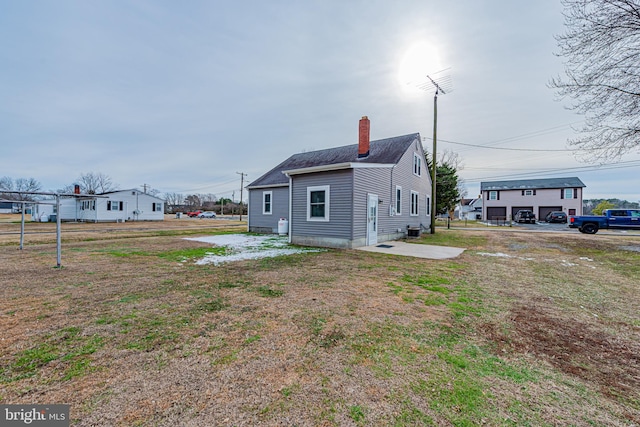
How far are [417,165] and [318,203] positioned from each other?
337 inches

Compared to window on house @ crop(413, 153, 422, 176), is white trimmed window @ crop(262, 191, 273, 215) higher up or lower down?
lower down

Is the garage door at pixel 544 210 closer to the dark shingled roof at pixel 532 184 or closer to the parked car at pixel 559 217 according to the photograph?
the dark shingled roof at pixel 532 184

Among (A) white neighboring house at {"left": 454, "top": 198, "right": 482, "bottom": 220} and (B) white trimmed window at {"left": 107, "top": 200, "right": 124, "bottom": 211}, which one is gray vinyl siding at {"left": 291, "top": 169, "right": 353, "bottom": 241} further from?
(A) white neighboring house at {"left": 454, "top": 198, "right": 482, "bottom": 220}

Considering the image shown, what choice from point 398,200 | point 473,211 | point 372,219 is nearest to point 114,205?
point 372,219

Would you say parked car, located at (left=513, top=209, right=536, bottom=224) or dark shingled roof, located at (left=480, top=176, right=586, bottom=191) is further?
dark shingled roof, located at (left=480, top=176, right=586, bottom=191)

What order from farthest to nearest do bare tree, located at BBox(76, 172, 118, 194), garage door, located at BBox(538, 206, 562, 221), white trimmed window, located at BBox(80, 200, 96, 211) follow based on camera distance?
bare tree, located at BBox(76, 172, 118, 194)
garage door, located at BBox(538, 206, 562, 221)
white trimmed window, located at BBox(80, 200, 96, 211)

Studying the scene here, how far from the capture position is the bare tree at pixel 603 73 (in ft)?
25.2

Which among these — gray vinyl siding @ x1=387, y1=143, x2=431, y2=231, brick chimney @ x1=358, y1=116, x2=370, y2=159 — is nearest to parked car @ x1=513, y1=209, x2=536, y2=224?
gray vinyl siding @ x1=387, y1=143, x2=431, y2=231

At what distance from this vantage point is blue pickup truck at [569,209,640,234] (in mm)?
17578

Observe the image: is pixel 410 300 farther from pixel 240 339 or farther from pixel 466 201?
pixel 466 201

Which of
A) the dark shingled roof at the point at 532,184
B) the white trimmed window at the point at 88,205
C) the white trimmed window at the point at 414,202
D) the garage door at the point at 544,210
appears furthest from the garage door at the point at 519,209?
the white trimmed window at the point at 88,205

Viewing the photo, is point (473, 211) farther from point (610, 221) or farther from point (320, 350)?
point (320, 350)

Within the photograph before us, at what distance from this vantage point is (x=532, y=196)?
35812 millimetres

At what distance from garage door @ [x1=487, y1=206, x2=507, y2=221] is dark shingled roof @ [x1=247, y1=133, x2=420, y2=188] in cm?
3076
